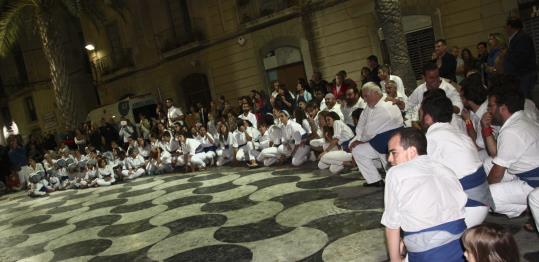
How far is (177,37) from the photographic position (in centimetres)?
2205

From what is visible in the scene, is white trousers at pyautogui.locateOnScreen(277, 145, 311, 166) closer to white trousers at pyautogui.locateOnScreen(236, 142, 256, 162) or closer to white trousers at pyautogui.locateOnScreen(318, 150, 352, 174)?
white trousers at pyautogui.locateOnScreen(318, 150, 352, 174)

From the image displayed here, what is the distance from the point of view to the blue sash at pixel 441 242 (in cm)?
263

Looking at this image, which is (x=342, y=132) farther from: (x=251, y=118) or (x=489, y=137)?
(x=251, y=118)

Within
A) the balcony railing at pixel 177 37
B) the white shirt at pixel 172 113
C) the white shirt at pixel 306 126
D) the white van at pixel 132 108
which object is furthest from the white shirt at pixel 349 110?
the balcony railing at pixel 177 37

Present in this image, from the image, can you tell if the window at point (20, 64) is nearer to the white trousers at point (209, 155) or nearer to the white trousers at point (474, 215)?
the white trousers at point (209, 155)

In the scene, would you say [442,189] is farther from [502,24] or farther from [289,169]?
[502,24]

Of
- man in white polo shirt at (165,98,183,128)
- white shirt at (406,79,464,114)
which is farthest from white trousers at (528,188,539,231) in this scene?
man in white polo shirt at (165,98,183,128)

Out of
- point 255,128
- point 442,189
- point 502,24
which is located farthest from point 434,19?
point 442,189

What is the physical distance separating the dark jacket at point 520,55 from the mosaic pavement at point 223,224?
3031 mm

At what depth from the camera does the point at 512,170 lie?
3.90 meters

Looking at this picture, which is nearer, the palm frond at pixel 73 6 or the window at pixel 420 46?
the window at pixel 420 46

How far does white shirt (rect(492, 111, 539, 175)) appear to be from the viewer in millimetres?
3730

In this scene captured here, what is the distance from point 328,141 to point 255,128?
11.1ft

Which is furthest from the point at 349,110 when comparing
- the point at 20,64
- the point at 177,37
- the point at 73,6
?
the point at 20,64
